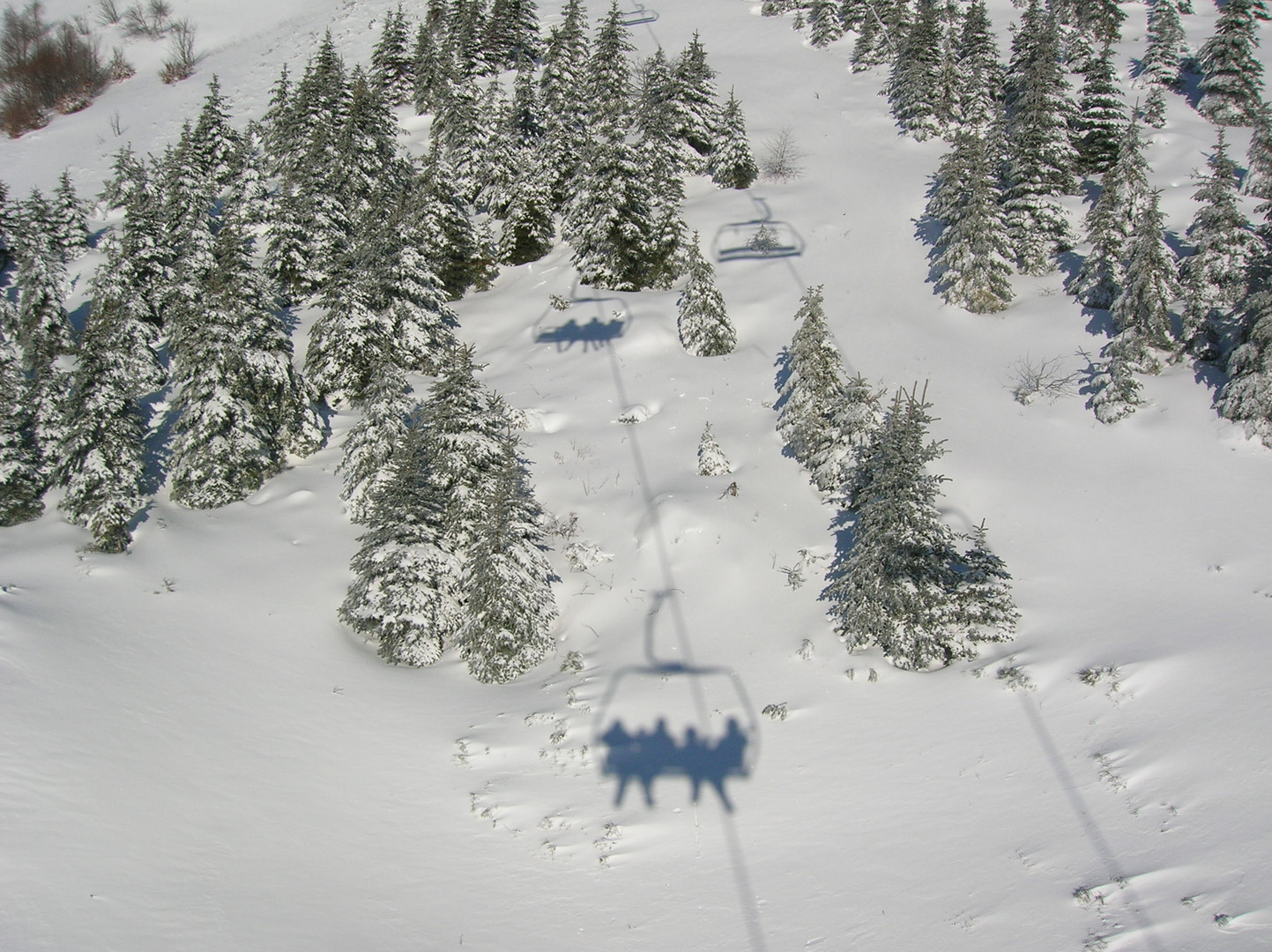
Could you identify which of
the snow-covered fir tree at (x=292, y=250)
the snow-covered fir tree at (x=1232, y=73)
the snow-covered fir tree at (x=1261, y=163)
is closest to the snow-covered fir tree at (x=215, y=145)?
the snow-covered fir tree at (x=292, y=250)

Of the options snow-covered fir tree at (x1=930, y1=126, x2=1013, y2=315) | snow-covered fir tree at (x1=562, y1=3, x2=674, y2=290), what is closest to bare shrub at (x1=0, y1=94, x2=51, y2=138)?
snow-covered fir tree at (x1=562, y1=3, x2=674, y2=290)

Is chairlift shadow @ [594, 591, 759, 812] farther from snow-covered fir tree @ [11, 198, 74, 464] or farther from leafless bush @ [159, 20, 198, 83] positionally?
leafless bush @ [159, 20, 198, 83]

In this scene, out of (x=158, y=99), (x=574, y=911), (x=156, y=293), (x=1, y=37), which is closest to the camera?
(x=574, y=911)

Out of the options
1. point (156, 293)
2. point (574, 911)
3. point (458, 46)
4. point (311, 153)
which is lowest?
point (574, 911)

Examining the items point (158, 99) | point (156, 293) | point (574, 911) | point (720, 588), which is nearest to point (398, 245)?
point (156, 293)

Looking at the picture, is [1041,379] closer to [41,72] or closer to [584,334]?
[584,334]

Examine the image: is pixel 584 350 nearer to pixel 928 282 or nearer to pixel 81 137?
pixel 928 282
